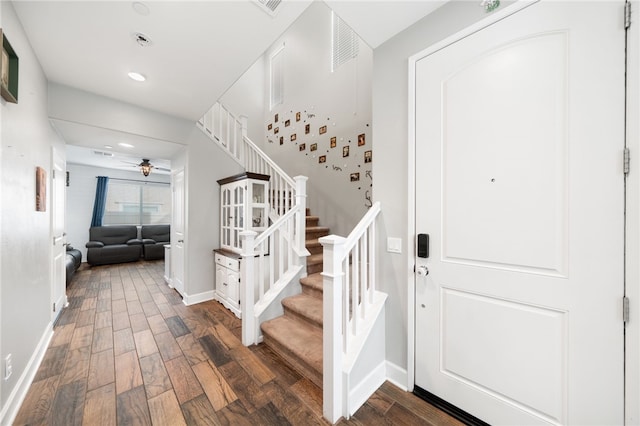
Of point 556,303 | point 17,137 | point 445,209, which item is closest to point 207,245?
point 17,137

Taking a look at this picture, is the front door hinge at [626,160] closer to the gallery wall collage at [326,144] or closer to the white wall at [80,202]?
the gallery wall collage at [326,144]

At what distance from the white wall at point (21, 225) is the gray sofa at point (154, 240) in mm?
4521

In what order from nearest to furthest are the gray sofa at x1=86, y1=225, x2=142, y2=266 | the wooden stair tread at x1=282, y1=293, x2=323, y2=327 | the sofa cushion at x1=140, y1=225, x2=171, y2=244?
the wooden stair tread at x1=282, y1=293, x2=323, y2=327 → the gray sofa at x1=86, y1=225, x2=142, y2=266 → the sofa cushion at x1=140, y1=225, x2=171, y2=244

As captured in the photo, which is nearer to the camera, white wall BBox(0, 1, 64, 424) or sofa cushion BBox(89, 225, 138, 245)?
white wall BBox(0, 1, 64, 424)

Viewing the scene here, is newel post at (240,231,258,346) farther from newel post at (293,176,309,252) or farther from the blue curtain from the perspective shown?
the blue curtain

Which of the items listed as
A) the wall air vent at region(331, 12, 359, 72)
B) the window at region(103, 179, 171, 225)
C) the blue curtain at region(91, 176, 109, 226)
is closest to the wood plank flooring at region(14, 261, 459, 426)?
the wall air vent at region(331, 12, 359, 72)

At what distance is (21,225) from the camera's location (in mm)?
1701

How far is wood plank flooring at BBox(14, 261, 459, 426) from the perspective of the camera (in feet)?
4.91

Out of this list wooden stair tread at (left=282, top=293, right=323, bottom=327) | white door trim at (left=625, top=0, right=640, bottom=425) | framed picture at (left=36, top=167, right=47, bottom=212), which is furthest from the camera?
wooden stair tread at (left=282, top=293, right=323, bottom=327)

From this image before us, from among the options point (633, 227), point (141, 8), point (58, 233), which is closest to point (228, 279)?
point (58, 233)

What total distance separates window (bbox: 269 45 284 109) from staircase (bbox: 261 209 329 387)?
3.85 meters

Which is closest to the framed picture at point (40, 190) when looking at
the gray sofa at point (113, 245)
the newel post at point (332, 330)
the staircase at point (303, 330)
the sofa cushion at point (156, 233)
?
the staircase at point (303, 330)

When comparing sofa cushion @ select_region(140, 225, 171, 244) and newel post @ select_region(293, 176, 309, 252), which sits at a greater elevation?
newel post @ select_region(293, 176, 309, 252)

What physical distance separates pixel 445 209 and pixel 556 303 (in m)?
0.68
